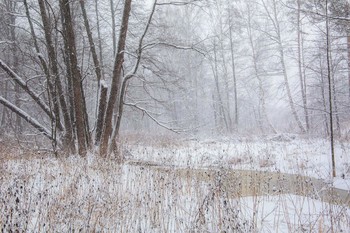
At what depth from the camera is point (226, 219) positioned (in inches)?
115

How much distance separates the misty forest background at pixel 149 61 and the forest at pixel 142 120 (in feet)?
0.23

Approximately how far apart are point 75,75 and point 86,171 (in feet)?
10.3

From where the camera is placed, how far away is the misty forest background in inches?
292

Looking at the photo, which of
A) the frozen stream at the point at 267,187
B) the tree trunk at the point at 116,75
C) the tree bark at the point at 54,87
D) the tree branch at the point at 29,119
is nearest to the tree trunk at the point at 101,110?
the tree trunk at the point at 116,75

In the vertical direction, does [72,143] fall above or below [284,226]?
above

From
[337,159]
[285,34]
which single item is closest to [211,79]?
[285,34]

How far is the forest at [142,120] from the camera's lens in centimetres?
329

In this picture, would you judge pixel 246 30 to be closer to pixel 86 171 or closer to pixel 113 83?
pixel 113 83

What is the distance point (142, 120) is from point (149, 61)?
508cm

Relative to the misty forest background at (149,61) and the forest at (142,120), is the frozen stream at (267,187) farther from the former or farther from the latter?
the misty forest background at (149,61)

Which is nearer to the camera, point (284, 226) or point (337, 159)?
point (284, 226)

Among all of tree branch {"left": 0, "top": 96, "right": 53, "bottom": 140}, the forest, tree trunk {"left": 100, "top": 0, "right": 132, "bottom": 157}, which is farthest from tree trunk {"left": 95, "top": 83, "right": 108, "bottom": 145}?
tree branch {"left": 0, "top": 96, "right": 53, "bottom": 140}

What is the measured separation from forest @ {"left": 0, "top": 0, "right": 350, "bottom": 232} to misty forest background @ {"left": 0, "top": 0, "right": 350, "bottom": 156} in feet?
0.23

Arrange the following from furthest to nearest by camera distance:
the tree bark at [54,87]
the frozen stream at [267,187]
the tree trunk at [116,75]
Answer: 1. the tree bark at [54,87]
2. the tree trunk at [116,75]
3. the frozen stream at [267,187]
